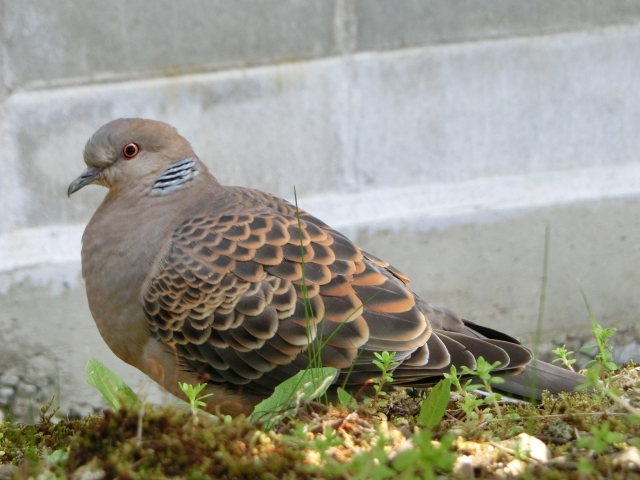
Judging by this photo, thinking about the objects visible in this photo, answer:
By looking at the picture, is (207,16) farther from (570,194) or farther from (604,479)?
(604,479)

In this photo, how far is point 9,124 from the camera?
16.1 ft

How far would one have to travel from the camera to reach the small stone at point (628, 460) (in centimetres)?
202

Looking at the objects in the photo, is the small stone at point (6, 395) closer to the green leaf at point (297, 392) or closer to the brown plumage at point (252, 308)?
the brown plumage at point (252, 308)

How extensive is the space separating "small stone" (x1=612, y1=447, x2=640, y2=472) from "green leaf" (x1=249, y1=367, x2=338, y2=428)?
0.90 meters

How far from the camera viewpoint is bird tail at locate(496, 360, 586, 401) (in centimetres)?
307

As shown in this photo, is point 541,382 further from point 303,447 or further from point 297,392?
point 303,447

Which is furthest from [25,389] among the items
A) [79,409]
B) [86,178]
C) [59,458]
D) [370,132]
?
[59,458]

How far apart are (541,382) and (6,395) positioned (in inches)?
133

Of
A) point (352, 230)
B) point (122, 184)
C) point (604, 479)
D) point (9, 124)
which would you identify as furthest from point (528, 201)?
point (604, 479)

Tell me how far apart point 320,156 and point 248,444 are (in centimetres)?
344

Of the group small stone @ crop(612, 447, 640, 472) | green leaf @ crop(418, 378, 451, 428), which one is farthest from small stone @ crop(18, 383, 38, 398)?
small stone @ crop(612, 447, 640, 472)

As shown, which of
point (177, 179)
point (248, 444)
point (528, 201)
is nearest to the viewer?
point (248, 444)

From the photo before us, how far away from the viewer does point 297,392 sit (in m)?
2.58

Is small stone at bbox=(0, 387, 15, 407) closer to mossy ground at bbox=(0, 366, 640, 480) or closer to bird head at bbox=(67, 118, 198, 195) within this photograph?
bird head at bbox=(67, 118, 198, 195)
